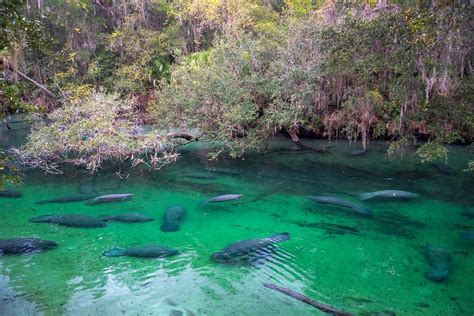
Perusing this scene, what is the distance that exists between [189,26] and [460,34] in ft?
53.4

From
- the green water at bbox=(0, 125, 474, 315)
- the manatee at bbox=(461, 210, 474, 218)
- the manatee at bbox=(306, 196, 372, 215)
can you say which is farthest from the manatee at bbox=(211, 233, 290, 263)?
the manatee at bbox=(461, 210, 474, 218)

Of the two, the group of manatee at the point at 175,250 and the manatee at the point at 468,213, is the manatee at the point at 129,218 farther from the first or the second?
the manatee at the point at 468,213

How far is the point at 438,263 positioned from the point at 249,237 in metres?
3.69

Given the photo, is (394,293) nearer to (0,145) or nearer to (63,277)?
(63,277)

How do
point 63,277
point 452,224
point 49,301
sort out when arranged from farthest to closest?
point 452,224, point 63,277, point 49,301

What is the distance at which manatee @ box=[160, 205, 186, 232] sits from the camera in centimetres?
918

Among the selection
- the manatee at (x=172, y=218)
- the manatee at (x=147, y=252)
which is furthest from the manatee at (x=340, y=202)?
the manatee at (x=147, y=252)

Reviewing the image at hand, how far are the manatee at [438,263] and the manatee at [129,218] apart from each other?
20.2 feet

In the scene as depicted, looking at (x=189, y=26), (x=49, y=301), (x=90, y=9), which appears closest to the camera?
(x=49, y=301)

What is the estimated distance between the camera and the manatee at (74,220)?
9.29 m

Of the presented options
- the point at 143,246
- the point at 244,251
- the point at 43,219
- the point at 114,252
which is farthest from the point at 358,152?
the point at 43,219

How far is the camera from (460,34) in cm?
966

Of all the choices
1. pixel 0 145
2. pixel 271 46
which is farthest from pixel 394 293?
pixel 0 145

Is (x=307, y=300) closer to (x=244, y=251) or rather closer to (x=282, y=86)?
(x=244, y=251)
